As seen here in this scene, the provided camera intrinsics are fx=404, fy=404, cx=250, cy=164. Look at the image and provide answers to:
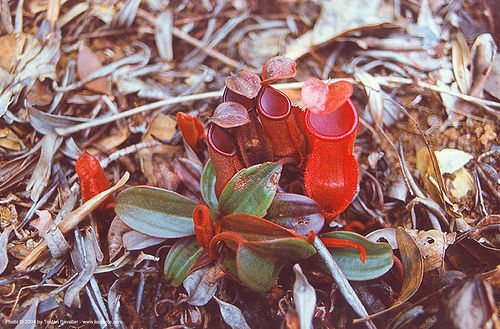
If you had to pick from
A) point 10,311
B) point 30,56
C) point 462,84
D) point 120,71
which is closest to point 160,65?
point 120,71

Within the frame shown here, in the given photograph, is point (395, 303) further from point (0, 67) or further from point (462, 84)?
point (0, 67)

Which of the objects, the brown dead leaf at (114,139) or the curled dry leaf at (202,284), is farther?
the brown dead leaf at (114,139)

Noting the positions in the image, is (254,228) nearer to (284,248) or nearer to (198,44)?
(284,248)

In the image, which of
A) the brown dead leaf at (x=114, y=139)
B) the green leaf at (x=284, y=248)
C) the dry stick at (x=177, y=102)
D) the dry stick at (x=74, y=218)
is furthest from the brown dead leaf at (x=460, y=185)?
the brown dead leaf at (x=114, y=139)

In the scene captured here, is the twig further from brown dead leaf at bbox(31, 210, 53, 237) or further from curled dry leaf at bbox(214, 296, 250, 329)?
curled dry leaf at bbox(214, 296, 250, 329)

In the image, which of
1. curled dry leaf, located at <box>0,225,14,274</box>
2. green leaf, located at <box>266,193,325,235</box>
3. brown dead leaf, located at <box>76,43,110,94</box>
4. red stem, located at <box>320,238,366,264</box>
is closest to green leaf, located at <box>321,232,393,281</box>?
red stem, located at <box>320,238,366,264</box>

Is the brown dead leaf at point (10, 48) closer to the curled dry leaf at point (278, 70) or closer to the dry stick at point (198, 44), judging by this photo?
the dry stick at point (198, 44)

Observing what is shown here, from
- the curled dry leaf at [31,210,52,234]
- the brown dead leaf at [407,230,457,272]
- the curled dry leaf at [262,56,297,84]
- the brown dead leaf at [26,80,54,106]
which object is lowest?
the curled dry leaf at [31,210,52,234]
